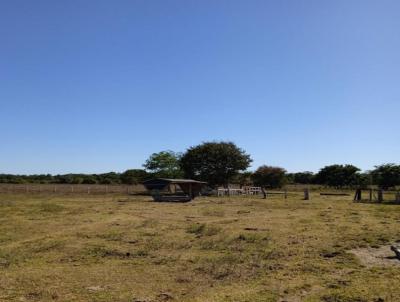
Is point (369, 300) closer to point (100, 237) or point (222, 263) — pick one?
point (222, 263)

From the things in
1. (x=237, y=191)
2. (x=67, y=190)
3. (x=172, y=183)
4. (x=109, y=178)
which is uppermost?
(x=109, y=178)

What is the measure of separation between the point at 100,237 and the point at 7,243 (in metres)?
2.86

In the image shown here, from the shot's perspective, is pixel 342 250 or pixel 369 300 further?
pixel 342 250

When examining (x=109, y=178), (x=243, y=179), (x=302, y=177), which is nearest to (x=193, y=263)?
(x=243, y=179)

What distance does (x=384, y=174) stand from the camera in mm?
69500

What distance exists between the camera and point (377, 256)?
1182 centimetres

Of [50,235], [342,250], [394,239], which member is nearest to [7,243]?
[50,235]

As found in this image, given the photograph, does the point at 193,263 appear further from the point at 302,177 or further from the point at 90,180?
the point at 302,177

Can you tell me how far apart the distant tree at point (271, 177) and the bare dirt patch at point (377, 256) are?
72.3m

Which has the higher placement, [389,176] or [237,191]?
[389,176]

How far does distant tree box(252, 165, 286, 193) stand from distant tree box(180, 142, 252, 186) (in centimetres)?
1935

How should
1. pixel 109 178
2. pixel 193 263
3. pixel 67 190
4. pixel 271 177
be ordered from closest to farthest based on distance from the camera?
pixel 193 263 < pixel 67 190 < pixel 271 177 < pixel 109 178

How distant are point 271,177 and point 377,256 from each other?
7391cm

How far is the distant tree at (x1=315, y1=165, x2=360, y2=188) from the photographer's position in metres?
93.9
